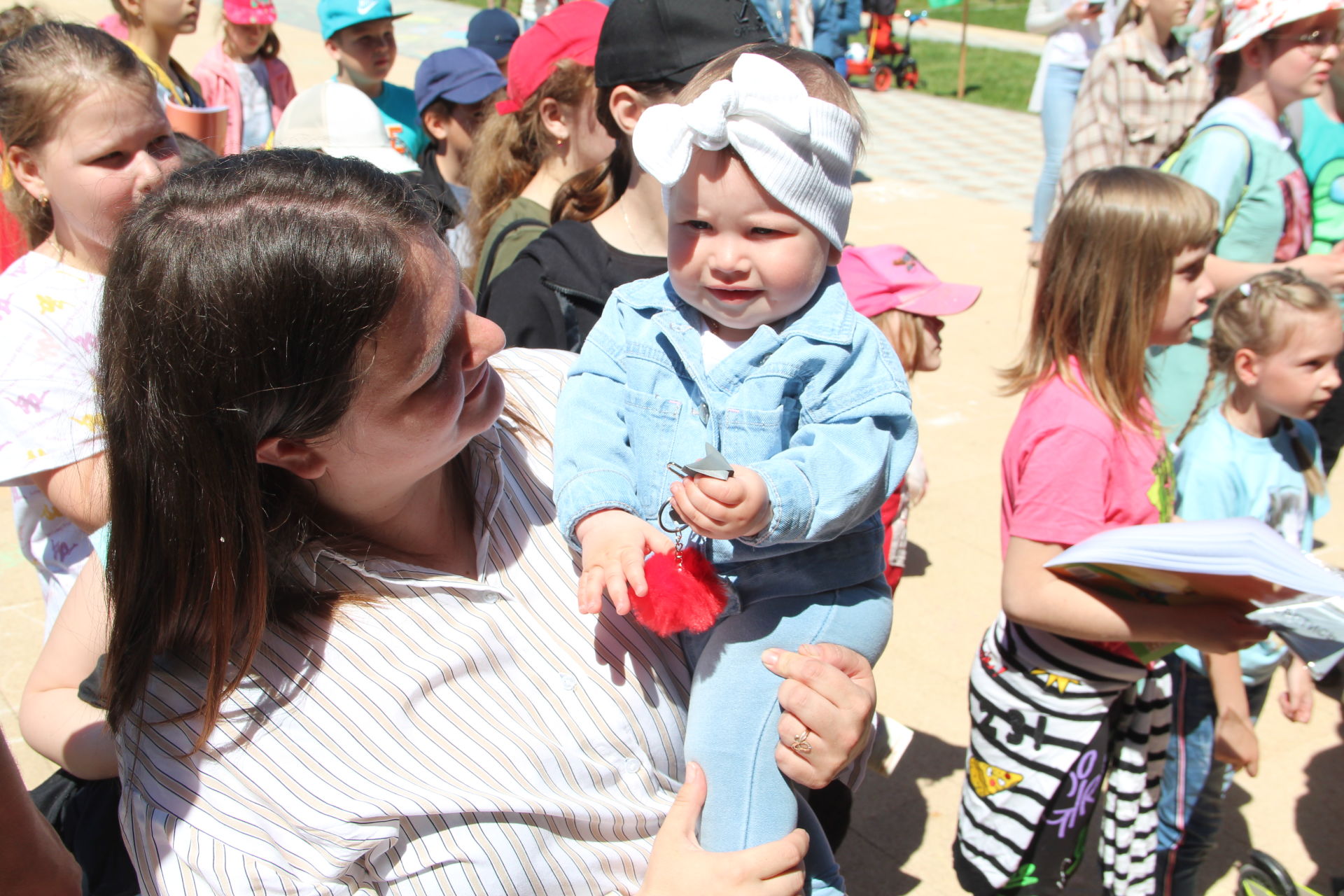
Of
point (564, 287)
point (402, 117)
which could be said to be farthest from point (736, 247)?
point (402, 117)

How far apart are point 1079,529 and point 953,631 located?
204 cm

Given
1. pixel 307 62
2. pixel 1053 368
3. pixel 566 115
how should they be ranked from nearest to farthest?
pixel 1053 368 < pixel 566 115 < pixel 307 62

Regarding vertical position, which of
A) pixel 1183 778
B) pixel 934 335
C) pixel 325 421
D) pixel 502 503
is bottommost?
pixel 1183 778

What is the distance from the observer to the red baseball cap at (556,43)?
9.68 feet

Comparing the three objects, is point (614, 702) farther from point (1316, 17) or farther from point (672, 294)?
point (1316, 17)

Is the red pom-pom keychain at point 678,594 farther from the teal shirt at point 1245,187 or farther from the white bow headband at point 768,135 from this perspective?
the teal shirt at point 1245,187

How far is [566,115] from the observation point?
2.97 metres

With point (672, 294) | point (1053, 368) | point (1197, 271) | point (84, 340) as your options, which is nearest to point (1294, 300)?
point (1197, 271)

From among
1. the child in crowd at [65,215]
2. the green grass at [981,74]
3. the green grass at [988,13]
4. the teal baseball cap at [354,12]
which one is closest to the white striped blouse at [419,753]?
the child in crowd at [65,215]

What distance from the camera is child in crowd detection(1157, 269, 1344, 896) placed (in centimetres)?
266

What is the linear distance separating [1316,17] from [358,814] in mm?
3924

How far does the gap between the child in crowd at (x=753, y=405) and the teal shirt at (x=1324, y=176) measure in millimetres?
2884

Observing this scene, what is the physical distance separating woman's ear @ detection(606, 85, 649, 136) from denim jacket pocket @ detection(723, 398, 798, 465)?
1038 mm

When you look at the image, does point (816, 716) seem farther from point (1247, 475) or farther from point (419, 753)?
point (1247, 475)
